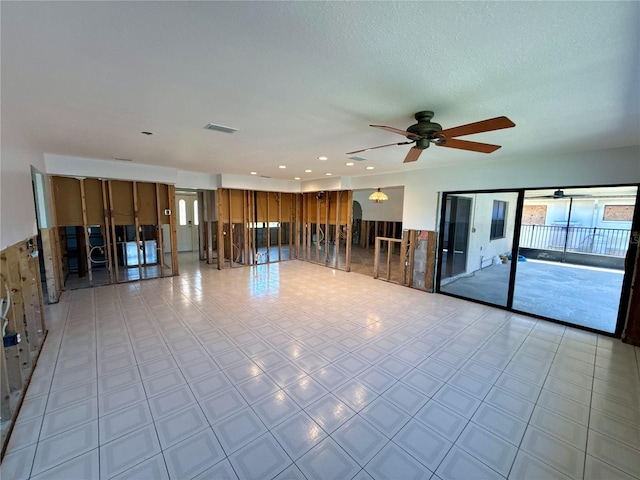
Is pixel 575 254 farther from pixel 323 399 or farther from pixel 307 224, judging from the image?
pixel 323 399

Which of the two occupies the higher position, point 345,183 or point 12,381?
point 345,183

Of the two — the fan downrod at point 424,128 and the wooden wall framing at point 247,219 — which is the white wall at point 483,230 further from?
the wooden wall framing at point 247,219

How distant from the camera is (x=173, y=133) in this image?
3.20 metres

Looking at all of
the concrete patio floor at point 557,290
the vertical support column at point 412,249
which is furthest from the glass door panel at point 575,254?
the vertical support column at point 412,249

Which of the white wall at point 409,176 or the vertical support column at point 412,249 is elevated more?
the white wall at point 409,176

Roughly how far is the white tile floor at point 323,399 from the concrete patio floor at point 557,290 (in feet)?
2.09

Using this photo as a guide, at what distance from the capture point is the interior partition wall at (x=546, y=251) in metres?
4.27

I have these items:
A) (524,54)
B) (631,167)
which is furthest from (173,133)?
(631,167)

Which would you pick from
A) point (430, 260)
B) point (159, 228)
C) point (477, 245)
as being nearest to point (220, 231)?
point (159, 228)

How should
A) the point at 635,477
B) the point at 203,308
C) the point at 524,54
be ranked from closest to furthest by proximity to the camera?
the point at 524,54
the point at 635,477
the point at 203,308

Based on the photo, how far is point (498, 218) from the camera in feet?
24.7

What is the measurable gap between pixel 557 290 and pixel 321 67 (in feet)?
21.3

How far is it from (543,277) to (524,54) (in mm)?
6842

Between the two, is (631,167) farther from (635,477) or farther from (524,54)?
(635,477)
